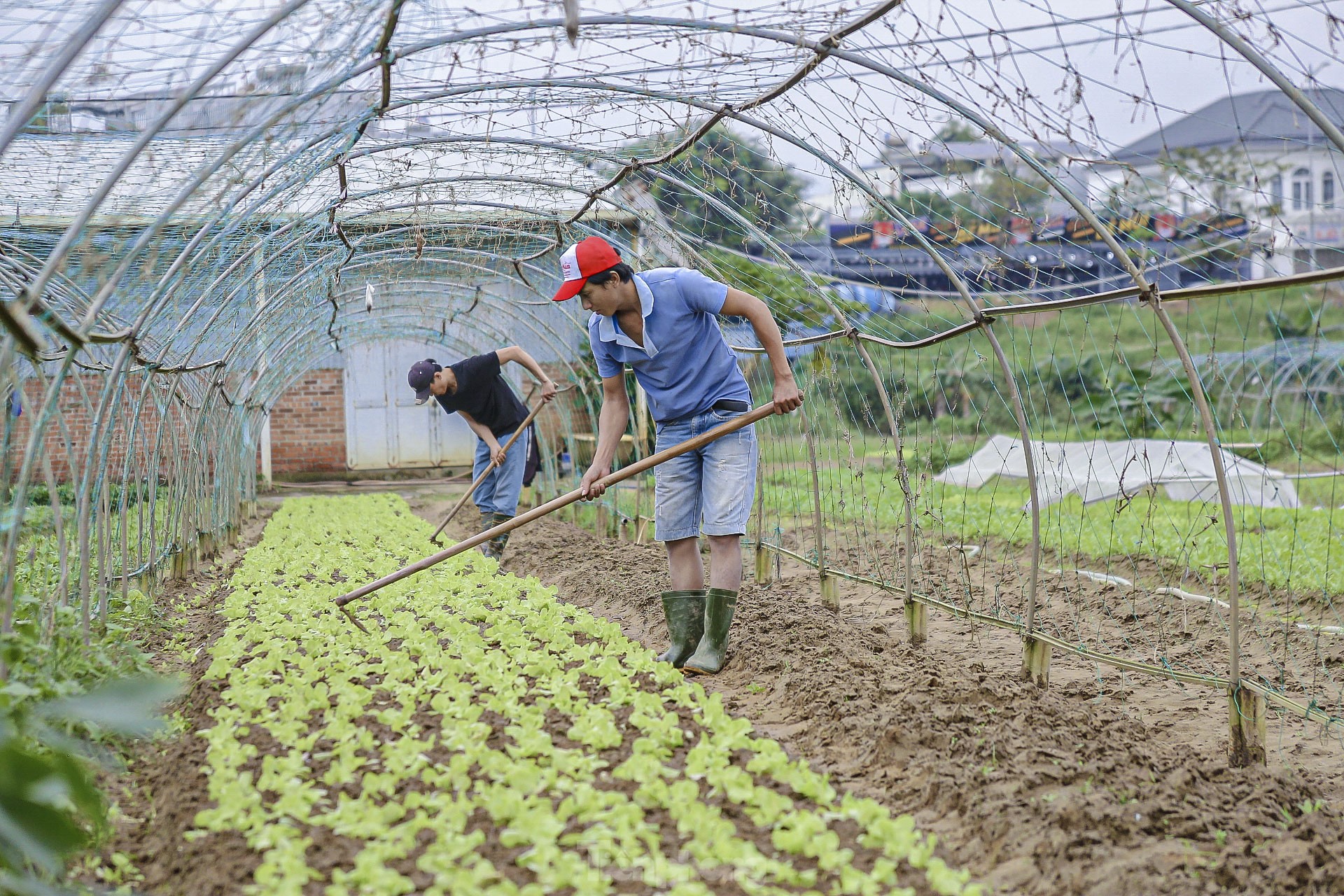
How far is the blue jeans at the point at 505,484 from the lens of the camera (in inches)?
328

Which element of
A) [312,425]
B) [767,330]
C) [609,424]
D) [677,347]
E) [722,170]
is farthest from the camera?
[312,425]

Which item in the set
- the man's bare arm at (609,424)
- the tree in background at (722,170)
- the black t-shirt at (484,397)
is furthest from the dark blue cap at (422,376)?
the man's bare arm at (609,424)

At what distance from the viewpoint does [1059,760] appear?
3.56 metres

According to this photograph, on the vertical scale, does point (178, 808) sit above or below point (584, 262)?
below

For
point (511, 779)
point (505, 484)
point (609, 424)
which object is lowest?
point (511, 779)

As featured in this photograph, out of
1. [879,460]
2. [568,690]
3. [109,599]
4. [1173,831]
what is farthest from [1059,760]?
[879,460]

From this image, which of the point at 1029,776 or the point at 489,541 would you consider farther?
the point at 489,541

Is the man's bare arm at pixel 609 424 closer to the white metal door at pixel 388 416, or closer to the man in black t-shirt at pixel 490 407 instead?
the man in black t-shirt at pixel 490 407

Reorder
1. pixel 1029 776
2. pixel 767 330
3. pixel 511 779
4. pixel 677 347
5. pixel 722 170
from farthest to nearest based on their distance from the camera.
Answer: pixel 722 170 < pixel 677 347 < pixel 767 330 < pixel 1029 776 < pixel 511 779

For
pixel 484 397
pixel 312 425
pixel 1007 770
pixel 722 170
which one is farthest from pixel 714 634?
pixel 312 425

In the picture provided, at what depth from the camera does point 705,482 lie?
16.1 ft

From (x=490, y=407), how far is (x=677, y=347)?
4056 mm

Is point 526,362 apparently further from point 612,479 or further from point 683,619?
point 683,619

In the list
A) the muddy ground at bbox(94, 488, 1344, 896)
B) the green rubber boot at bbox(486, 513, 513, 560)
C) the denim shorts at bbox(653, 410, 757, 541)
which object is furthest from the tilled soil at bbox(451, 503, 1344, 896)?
the green rubber boot at bbox(486, 513, 513, 560)
